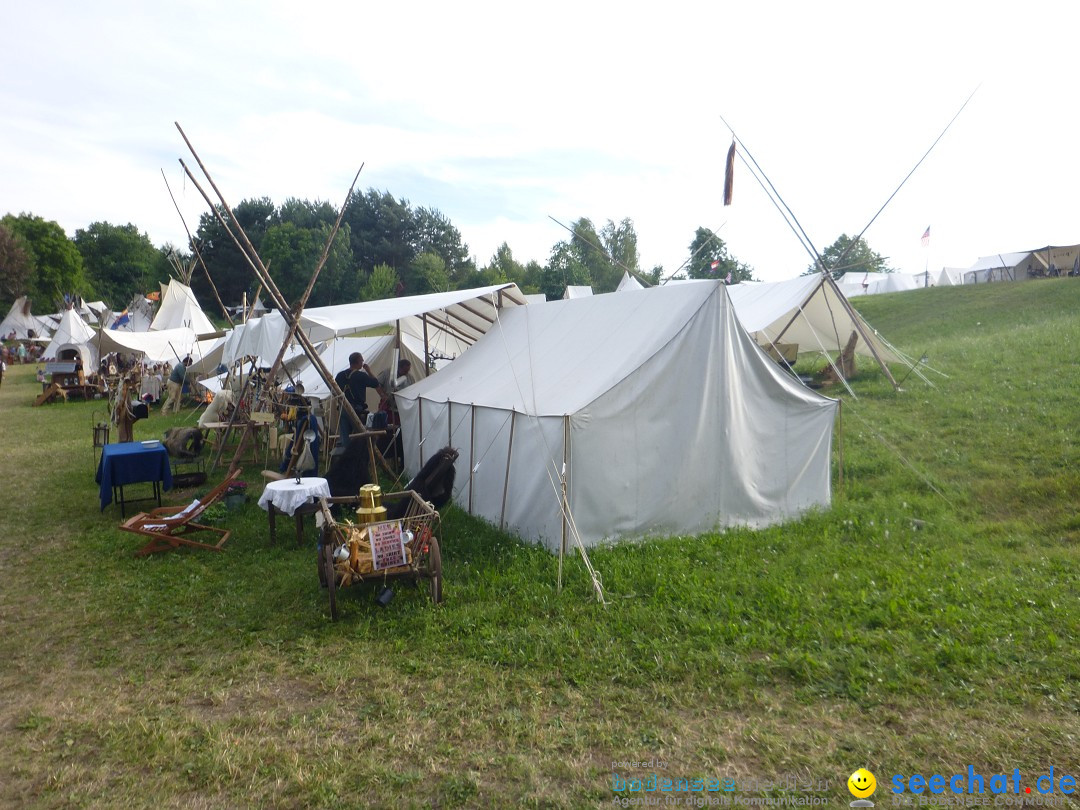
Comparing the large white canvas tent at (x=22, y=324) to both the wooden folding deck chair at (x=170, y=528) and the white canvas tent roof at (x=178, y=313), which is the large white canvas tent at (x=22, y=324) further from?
the wooden folding deck chair at (x=170, y=528)

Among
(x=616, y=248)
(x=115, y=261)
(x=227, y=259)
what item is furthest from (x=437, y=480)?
(x=115, y=261)

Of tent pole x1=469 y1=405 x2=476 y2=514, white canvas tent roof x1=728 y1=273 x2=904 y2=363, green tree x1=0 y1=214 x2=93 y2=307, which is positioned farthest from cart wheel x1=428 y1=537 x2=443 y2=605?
green tree x1=0 y1=214 x2=93 y2=307

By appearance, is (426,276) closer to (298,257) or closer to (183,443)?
(298,257)

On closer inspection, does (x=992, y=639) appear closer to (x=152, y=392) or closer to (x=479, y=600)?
(x=479, y=600)

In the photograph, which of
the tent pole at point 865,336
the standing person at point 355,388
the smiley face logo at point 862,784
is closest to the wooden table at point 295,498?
the standing person at point 355,388

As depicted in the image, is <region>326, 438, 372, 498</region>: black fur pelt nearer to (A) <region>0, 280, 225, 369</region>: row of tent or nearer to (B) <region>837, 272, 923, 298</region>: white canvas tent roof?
(A) <region>0, 280, 225, 369</region>: row of tent

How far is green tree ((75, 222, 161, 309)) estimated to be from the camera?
58250mm

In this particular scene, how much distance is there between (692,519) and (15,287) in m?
55.5

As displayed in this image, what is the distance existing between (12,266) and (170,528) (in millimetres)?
51019

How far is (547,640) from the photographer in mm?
4465

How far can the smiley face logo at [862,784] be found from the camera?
2932mm

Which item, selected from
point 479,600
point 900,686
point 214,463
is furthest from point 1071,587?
point 214,463

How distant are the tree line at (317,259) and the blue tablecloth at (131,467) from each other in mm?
30236

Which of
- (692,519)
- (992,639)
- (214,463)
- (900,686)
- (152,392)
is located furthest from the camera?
(152,392)
